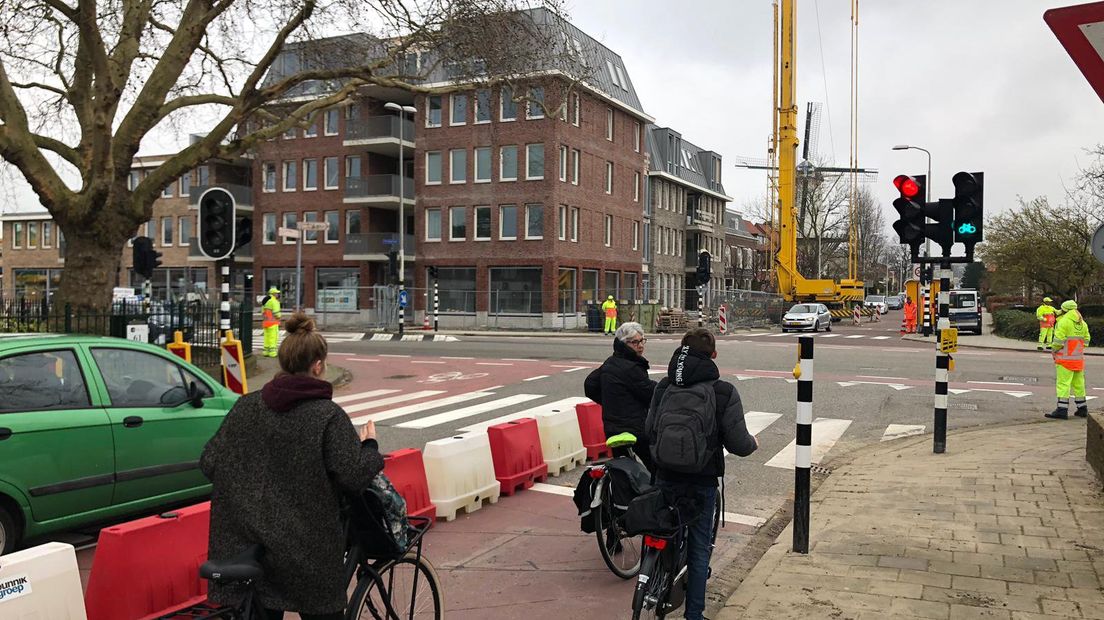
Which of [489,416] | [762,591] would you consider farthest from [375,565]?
[489,416]

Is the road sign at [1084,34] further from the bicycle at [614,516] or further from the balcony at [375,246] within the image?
the balcony at [375,246]

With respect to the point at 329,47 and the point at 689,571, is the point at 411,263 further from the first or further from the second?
the point at 689,571

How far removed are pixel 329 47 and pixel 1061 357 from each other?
14.3m

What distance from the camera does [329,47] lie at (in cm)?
1823

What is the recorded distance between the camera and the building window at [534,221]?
145 feet

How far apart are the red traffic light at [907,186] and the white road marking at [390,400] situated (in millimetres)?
8134

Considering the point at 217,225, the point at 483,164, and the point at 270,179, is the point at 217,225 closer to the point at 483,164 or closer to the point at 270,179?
the point at 483,164

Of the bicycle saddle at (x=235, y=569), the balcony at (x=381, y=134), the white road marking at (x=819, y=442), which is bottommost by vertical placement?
the white road marking at (x=819, y=442)

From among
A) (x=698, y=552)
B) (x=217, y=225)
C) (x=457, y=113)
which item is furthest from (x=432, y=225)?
(x=698, y=552)

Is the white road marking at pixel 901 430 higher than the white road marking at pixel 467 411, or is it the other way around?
the white road marking at pixel 467 411

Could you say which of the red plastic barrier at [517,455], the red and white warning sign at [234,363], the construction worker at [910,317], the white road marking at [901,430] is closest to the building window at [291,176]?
the construction worker at [910,317]

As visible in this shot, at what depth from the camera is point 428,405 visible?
14211 mm

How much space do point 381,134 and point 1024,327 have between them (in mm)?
32118

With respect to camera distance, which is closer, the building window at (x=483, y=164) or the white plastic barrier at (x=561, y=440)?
the white plastic barrier at (x=561, y=440)
